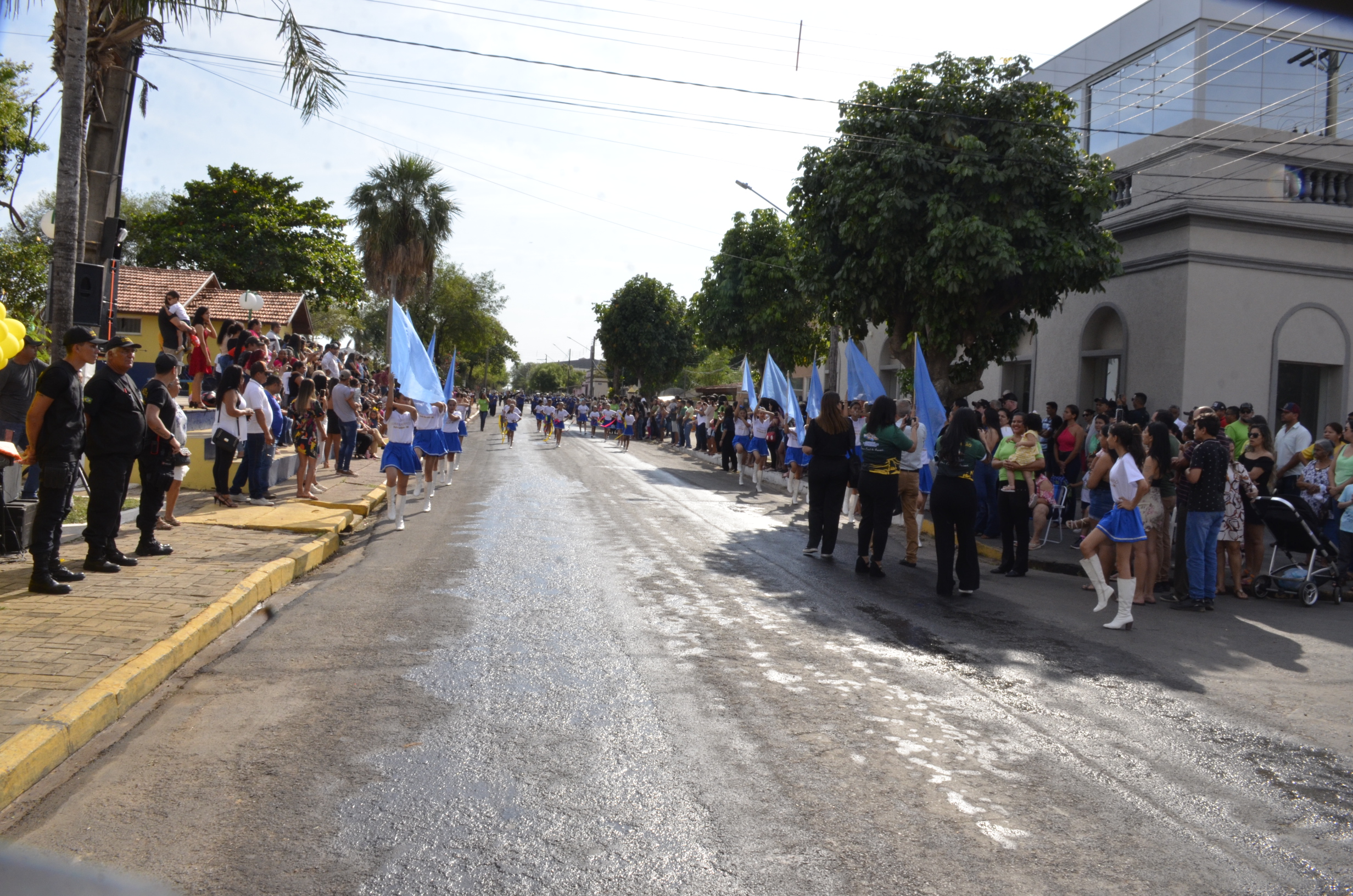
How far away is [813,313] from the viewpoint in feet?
119

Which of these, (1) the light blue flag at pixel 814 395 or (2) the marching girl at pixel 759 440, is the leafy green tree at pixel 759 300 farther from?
(1) the light blue flag at pixel 814 395

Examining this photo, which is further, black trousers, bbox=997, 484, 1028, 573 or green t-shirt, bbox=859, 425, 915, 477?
black trousers, bbox=997, 484, 1028, 573

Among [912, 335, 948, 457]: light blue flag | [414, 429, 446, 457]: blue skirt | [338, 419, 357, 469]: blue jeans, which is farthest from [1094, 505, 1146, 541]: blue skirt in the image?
[338, 419, 357, 469]: blue jeans

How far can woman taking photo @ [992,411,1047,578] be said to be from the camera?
10.7 metres

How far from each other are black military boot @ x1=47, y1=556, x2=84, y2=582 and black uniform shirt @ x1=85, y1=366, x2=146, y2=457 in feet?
2.87

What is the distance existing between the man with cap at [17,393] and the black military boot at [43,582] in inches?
101

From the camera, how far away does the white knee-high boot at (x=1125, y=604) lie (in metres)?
8.17

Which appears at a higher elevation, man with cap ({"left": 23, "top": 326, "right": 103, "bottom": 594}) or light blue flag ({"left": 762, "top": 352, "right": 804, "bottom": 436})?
light blue flag ({"left": 762, "top": 352, "right": 804, "bottom": 436})

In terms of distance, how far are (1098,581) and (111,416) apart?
27.2ft

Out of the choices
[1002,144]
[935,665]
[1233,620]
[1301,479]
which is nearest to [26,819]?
[935,665]

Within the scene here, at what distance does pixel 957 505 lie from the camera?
370 inches

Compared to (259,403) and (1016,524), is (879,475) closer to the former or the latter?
(1016,524)

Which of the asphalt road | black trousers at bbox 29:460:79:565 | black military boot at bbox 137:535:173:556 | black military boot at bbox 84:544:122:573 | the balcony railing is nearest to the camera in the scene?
the asphalt road

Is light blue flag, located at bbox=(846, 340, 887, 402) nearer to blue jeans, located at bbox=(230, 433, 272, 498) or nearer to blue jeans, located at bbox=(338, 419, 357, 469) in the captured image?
blue jeans, located at bbox=(230, 433, 272, 498)
